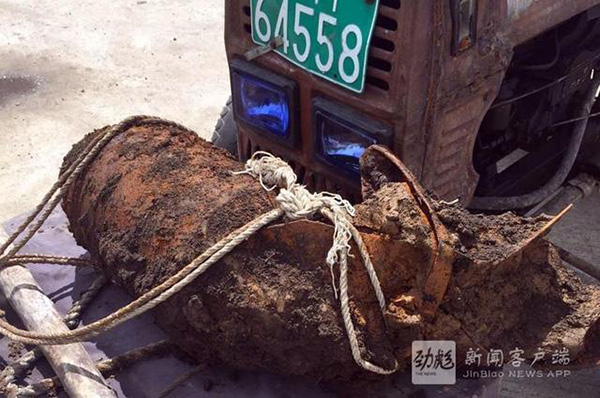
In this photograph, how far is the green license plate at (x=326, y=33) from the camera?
7.53ft

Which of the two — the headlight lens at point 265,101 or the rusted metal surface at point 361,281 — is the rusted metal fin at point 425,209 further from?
the headlight lens at point 265,101

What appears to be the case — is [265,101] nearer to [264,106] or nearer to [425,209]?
[264,106]

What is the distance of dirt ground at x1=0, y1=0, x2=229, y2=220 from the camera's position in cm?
489

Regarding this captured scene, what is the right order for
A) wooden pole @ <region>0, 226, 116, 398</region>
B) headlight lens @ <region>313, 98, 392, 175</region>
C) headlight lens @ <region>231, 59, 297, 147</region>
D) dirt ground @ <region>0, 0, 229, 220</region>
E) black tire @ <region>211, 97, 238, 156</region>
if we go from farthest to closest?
dirt ground @ <region>0, 0, 229, 220</region>, black tire @ <region>211, 97, 238, 156</region>, headlight lens @ <region>231, 59, 297, 147</region>, headlight lens @ <region>313, 98, 392, 175</region>, wooden pole @ <region>0, 226, 116, 398</region>

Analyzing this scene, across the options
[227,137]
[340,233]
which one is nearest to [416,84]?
[340,233]

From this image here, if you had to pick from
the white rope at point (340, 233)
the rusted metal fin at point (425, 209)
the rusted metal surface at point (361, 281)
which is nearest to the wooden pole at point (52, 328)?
the rusted metal surface at point (361, 281)

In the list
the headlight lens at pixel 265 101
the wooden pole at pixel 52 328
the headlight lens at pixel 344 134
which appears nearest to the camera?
the wooden pole at pixel 52 328

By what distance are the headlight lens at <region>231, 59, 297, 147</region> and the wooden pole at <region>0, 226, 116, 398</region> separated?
38.8 inches

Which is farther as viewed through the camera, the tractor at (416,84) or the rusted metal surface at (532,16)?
the rusted metal surface at (532,16)

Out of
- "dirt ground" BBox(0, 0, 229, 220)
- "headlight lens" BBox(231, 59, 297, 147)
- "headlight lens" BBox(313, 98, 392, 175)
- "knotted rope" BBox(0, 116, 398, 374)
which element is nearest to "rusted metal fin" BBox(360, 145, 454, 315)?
"knotted rope" BBox(0, 116, 398, 374)

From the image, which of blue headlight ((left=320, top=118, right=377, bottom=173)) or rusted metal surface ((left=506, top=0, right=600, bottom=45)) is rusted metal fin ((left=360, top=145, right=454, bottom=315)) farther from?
rusted metal surface ((left=506, top=0, right=600, bottom=45))

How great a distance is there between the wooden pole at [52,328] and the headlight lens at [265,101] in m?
0.99

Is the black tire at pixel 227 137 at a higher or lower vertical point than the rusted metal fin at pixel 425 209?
lower

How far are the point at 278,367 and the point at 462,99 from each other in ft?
3.46
